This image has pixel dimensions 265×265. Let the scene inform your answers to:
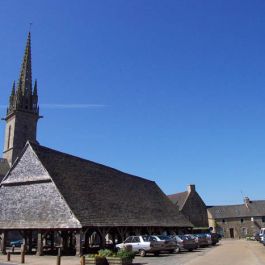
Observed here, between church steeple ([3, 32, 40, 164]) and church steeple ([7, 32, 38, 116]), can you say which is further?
church steeple ([7, 32, 38, 116])

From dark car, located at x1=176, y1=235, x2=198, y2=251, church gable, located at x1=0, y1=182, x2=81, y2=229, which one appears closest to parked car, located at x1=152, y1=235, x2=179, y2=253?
dark car, located at x1=176, y1=235, x2=198, y2=251

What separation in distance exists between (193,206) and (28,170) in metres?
42.1

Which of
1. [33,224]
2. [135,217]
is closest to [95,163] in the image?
[135,217]

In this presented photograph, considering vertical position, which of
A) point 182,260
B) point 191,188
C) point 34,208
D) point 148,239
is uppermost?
point 191,188

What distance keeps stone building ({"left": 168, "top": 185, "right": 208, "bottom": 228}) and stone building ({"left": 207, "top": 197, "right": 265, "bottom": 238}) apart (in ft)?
39.1

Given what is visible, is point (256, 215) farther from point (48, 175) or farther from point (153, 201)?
point (48, 175)

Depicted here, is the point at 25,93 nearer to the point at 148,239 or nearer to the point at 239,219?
the point at 239,219

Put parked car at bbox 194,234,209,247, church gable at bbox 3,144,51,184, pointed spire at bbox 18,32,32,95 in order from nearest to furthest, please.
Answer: church gable at bbox 3,144,51,184 < parked car at bbox 194,234,209,247 < pointed spire at bbox 18,32,32,95

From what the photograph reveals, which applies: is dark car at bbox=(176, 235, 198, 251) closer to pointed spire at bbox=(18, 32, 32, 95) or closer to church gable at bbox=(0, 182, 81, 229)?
church gable at bbox=(0, 182, 81, 229)

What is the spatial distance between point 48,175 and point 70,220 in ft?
15.7

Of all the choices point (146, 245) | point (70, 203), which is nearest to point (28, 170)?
point (70, 203)

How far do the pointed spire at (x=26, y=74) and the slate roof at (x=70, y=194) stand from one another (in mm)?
45599

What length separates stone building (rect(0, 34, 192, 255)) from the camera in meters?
26.7

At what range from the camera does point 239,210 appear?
79188 mm
